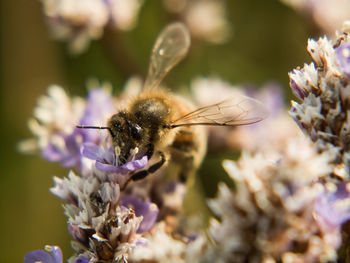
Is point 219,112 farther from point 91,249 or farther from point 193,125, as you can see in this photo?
point 91,249

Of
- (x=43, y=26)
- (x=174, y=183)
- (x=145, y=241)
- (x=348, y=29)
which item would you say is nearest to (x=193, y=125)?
(x=174, y=183)

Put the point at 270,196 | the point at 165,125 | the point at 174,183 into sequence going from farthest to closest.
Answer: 1. the point at 174,183
2. the point at 165,125
3. the point at 270,196

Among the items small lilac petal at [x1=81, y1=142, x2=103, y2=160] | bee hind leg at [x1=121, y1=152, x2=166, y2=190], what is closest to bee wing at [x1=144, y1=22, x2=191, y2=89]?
bee hind leg at [x1=121, y1=152, x2=166, y2=190]

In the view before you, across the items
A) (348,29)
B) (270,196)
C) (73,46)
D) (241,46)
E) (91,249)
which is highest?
(241,46)

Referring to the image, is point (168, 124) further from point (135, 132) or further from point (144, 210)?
point (144, 210)

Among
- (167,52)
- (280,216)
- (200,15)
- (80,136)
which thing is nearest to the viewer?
(280,216)

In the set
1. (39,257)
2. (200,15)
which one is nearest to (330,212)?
(39,257)

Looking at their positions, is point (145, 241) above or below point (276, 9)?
below
